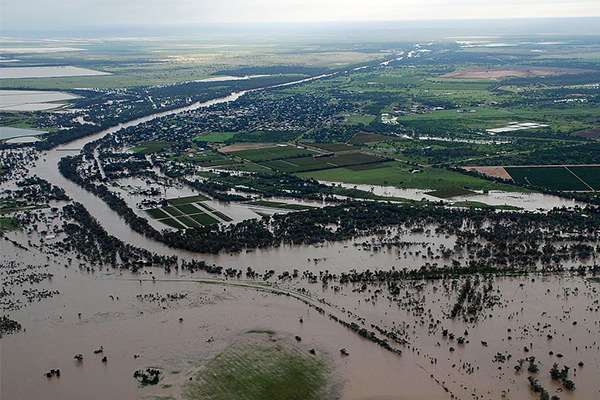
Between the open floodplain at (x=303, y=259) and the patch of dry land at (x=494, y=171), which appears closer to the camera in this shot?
the open floodplain at (x=303, y=259)

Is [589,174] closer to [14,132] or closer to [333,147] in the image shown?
[333,147]

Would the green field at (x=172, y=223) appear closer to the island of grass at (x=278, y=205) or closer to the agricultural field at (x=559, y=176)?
the island of grass at (x=278, y=205)

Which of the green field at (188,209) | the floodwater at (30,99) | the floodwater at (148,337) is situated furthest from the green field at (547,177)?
the floodwater at (30,99)

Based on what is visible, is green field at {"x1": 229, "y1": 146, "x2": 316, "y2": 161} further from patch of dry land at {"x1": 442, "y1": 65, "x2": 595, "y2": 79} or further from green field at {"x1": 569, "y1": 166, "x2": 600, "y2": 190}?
patch of dry land at {"x1": 442, "y1": 65, "x2": 595, "y2": 79}

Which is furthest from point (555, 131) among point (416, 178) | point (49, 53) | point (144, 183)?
point (49, 53)

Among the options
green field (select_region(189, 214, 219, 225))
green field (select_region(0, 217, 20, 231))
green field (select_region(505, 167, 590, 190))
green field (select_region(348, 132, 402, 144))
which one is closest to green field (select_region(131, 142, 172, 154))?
green field (select_region(348, 132, 402, 144))

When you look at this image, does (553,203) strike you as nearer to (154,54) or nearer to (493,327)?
(493,327)

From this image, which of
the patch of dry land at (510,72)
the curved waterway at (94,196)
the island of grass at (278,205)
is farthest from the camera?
the patch of dry land at (510,72)
